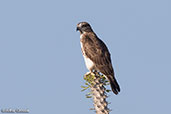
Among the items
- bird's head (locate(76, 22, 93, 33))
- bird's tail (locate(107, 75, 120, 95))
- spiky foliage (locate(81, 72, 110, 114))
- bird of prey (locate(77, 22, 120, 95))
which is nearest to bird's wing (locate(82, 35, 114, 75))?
bird of prey (locate(77, 22, 120, 95))

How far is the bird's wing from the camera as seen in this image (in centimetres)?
931

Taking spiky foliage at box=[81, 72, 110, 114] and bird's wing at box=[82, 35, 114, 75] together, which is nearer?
spiky foliage at box=[81, 72, 110, 114]

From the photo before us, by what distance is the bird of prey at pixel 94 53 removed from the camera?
364 inches

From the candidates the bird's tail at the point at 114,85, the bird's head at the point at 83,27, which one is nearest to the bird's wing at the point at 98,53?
the bird's tail at the point at 114,85

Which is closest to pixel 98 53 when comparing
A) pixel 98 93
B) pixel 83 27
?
pixel 83 27

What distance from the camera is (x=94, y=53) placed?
10.2 meters

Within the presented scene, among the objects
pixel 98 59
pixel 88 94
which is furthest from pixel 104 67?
pixel 88 94

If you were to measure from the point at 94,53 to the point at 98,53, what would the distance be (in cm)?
21

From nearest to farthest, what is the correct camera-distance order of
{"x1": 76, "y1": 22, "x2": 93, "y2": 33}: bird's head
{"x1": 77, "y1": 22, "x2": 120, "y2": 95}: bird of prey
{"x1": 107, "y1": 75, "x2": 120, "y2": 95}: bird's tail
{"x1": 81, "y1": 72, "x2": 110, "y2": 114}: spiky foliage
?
{"x1": 81, "y1": 72, "x2": 110, "y2": 114}: spiky foliage, {"x1": 107, "y1": 75, "x2": 120, "y2": 95}: bird's tail, {"x1": 77, "y1": 22, "x2": 120, "y2": 95}: bird of prey, {"x1": 76, "y1": 22, "x2": 93, "y2": 33}: bird's head

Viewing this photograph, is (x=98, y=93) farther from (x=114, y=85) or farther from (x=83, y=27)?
(x=83, y=27)

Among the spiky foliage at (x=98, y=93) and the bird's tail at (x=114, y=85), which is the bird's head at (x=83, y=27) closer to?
the bird's tail at (x=114, y=85)

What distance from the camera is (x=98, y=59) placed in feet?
32.4

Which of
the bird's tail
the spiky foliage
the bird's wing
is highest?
the bird's wing

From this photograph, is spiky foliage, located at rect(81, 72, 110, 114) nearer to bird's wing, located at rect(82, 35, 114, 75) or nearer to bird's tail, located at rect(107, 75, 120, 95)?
bird's tail, located at rect(107, 75, 120, 95)
